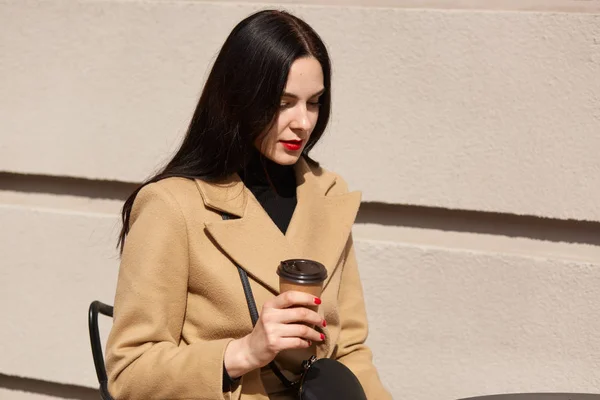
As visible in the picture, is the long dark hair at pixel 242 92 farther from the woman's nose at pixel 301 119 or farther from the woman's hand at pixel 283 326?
the woman's hand at pixel 283 326

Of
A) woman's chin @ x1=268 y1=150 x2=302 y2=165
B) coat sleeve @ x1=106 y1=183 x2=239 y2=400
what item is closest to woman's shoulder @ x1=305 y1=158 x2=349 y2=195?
woman's chin @ x1=268 y1=150 x2=302 y2=165

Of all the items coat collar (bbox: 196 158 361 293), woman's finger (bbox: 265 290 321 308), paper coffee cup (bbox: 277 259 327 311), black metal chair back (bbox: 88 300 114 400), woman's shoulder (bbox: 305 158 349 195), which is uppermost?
woman's shoulder (bbox: 305 158 349 195)

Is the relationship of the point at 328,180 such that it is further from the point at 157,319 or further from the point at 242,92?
the point at 157,319

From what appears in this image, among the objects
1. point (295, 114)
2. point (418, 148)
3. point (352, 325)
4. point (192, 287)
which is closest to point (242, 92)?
point (295, 114)

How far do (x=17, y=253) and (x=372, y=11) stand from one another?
186cm

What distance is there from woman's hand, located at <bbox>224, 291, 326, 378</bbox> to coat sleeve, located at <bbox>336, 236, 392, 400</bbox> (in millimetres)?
483

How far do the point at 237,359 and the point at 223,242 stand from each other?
0.29 meters

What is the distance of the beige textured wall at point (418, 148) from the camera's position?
8.59ft

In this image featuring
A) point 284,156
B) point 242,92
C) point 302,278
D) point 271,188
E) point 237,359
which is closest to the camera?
point 302,278

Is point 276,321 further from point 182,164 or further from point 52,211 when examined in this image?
point 52,211

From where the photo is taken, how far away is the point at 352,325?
2.10m

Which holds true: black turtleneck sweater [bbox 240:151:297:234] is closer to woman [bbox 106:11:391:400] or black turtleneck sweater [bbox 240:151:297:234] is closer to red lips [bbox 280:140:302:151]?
woman [bbox 106:11:391:400]

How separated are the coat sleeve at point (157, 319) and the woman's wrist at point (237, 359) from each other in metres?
0.02

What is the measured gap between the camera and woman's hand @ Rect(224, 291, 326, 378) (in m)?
1.51
